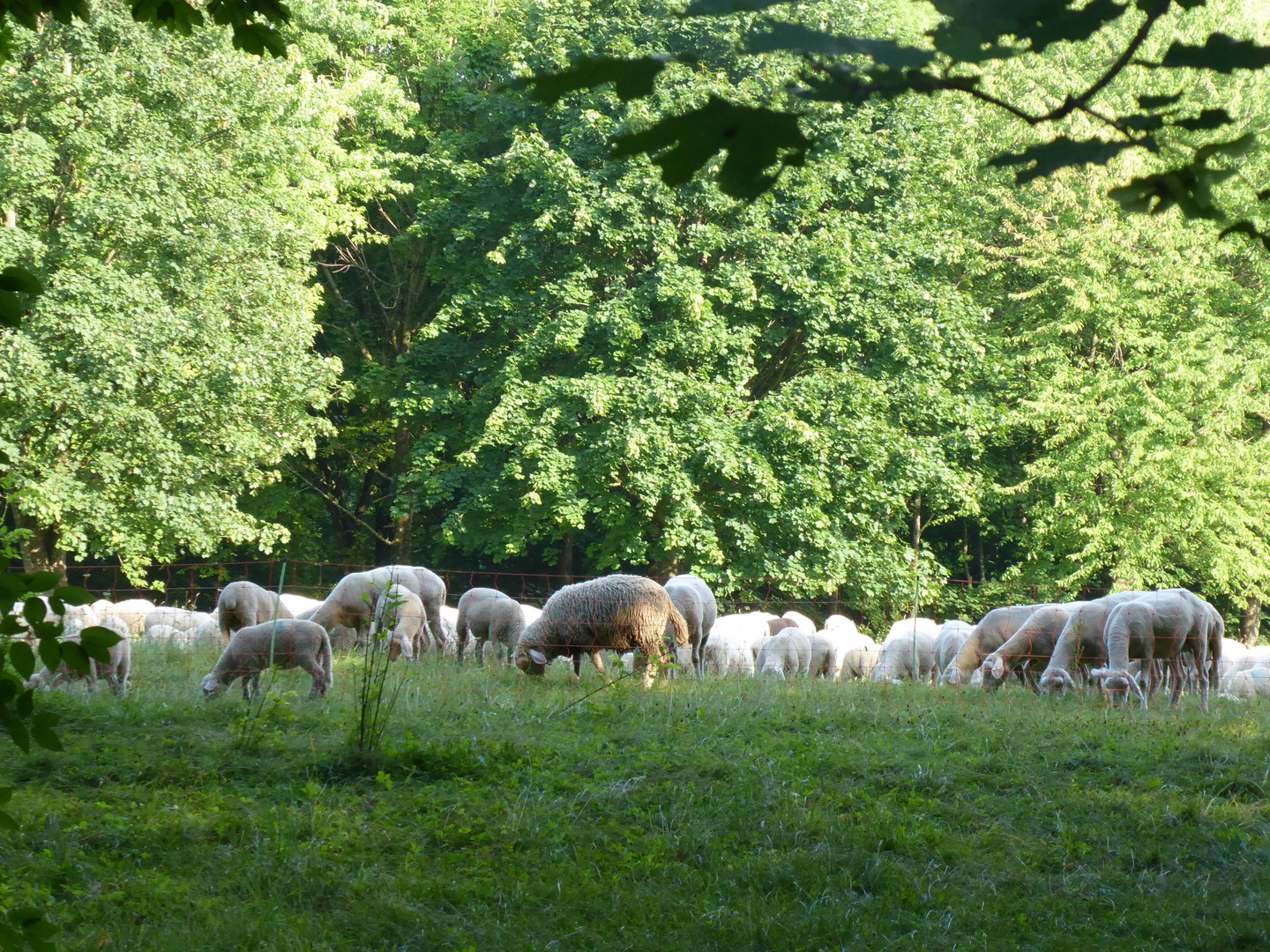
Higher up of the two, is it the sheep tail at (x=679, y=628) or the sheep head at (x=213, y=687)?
the sheep tail at (x=679, y=628)

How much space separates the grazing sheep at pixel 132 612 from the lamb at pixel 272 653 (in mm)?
5173

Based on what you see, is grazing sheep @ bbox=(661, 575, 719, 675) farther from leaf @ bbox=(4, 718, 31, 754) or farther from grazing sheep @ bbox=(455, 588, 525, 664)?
leaf @ bbox=(4, 718, 31, 754)

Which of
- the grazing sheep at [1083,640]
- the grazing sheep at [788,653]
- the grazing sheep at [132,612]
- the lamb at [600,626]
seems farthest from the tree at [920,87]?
the grazing sheep at [788,653]

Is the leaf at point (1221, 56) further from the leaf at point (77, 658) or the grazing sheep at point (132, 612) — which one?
the grazing sheep at point (132, 612)

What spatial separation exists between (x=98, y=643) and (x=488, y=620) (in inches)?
598

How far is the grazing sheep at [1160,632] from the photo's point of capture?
1427 cm

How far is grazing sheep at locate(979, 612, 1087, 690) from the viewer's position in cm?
1551

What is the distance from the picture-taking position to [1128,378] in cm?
2639

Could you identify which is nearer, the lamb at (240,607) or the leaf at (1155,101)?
the leaf at (1155,101)

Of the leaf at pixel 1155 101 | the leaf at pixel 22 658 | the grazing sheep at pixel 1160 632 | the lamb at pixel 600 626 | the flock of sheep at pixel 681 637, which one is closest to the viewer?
the leaf at pixel 1155 101

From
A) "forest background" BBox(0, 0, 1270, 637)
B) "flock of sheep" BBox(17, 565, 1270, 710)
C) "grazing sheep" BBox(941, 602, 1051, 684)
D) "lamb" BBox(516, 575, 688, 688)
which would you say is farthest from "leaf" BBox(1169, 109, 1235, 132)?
"forest background" BBox(0, 0, 1270, 637)

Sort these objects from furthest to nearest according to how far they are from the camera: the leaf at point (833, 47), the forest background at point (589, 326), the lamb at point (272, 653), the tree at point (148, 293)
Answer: the forest background at point (589, 326), the tree at point (148, 293), the lamb at point (272, 653), the leaf at point (833, 47)

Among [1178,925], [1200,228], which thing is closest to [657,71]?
[1178,925]

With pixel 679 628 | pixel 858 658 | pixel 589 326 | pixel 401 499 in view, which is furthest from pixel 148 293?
pixel 858 658
